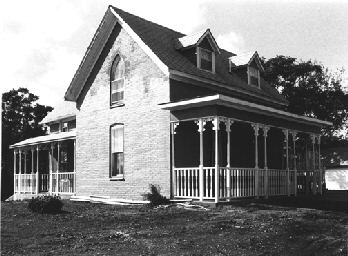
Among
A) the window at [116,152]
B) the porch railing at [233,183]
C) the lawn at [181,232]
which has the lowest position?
the lawn at [181,232]

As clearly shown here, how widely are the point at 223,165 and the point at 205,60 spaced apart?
5.13 m

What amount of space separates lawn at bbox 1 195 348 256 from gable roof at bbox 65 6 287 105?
6804 millimetres

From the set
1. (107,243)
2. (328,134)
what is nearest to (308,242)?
(107,243)

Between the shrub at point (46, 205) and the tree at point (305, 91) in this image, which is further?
the tree at point (305, 91)

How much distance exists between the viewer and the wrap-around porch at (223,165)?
16.1m

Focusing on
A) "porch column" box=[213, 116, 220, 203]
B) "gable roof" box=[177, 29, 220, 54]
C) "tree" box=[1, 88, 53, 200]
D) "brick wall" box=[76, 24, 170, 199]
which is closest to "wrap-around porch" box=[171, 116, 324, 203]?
"porch column" box=[213, 116, 220, 203]

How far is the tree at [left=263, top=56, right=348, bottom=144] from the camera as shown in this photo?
4200 centimetres

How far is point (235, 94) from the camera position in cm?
2220

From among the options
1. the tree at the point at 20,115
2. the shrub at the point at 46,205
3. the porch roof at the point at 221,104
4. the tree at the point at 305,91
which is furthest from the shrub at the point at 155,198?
the tree at the point at 20,115

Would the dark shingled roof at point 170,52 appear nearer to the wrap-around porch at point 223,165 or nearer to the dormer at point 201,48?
the dormer at point 201,48

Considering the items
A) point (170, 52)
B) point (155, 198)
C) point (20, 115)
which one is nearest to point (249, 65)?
point (170, 52)

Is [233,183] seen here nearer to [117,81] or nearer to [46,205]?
[46,205]

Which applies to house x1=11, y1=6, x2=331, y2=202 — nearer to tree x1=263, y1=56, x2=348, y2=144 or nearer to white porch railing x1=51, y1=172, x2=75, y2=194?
white porch railing x1=51, y1=172, x2=75, y2=194

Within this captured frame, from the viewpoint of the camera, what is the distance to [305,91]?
140ft
